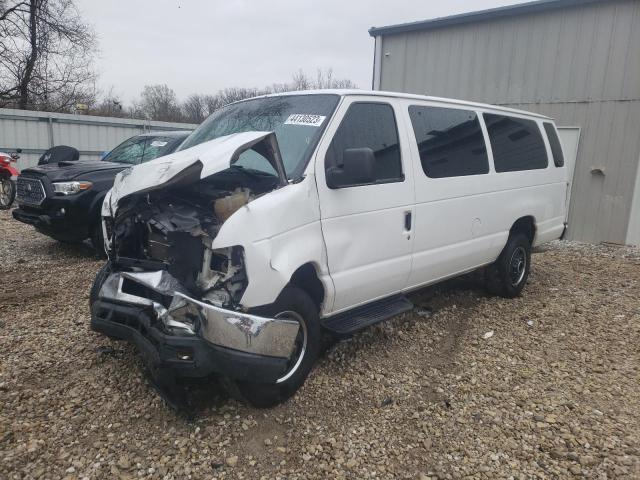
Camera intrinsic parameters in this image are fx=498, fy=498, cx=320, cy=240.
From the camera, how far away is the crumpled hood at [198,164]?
9.76ft

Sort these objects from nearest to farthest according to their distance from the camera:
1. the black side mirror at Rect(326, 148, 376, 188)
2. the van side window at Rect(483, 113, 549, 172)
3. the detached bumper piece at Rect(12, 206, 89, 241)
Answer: the black side mirror at Rect(326, 148, 376, 188) < the van side window at Rect(483, 113, 549, 172) < the detached bumper piece at Rect(12, 206, 89, 241)

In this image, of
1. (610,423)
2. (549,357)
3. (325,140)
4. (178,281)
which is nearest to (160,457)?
(178,281)

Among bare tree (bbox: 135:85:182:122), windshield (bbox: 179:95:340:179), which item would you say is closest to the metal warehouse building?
windshield (bbox: 179:95:340:179)

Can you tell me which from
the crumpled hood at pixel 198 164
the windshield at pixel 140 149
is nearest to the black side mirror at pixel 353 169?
the crumpled hood at pixel 198 164

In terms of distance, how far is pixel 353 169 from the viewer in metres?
3.31

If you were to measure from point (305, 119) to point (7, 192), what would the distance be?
10174 mm

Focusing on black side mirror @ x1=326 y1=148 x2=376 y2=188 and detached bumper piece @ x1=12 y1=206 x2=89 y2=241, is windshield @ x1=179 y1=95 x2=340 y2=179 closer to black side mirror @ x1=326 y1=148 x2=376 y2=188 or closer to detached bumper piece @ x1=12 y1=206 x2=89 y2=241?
black side mirror @ x1=326 y1=148 x2=376 y2=188

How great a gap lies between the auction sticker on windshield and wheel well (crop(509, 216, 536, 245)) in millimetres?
3028

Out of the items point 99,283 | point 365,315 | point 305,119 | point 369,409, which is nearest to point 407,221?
point 365,315

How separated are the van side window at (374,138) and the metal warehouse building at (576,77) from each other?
272 inches

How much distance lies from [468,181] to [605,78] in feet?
20.1

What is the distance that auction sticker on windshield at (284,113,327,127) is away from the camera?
11.8 ft

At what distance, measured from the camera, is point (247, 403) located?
3211 millimetres

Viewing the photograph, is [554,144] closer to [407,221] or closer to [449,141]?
[449,141]
